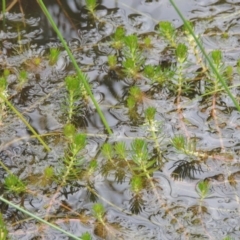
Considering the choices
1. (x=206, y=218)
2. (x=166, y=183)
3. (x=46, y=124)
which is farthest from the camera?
(x=46, y=124)

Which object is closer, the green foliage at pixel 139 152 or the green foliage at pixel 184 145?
the green foliage at pixel 139 152

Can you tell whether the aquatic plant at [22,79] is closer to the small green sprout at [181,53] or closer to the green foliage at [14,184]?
the green foliage at [14,184]

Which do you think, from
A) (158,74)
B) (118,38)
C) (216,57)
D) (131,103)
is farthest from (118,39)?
(216,57)

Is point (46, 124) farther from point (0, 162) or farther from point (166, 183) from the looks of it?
Result: point (166, 183)

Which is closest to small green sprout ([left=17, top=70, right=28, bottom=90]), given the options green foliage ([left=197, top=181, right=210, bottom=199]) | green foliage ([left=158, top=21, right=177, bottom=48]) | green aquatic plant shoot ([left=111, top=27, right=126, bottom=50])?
green aquatic plant shoot ([left=111, top=27, right=126, bottom=50])

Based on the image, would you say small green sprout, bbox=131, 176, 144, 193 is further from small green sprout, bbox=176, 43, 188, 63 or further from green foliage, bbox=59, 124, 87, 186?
small green sprout, bbox=176, 43, 188, 63

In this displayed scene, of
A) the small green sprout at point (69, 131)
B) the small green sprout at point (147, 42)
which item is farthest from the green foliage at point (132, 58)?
the small green sprout at point (69, 131)

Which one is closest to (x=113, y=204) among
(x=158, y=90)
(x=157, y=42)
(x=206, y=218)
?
(x=206, y=218)
